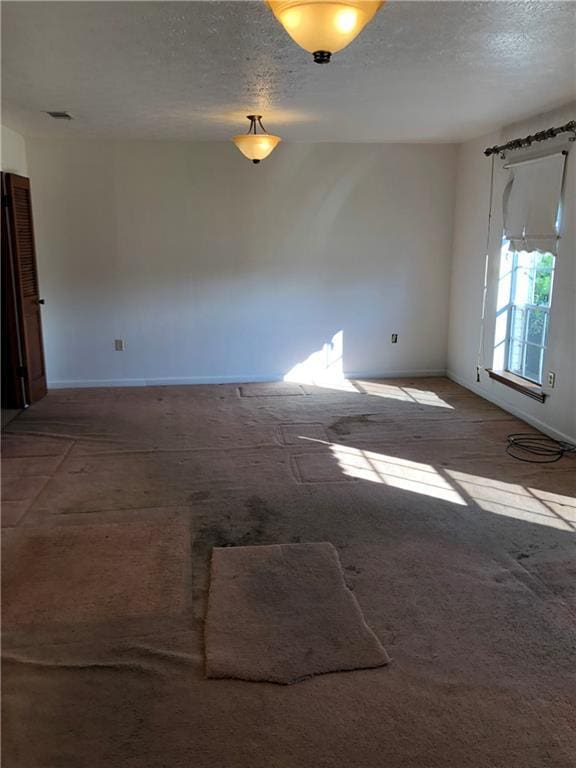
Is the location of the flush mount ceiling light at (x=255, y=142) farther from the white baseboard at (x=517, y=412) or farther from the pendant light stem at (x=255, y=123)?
the white baseboard at (x=517, y=412)

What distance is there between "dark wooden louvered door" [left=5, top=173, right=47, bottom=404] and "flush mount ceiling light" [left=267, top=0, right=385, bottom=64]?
159 inches

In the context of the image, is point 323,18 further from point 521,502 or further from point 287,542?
point 521,502

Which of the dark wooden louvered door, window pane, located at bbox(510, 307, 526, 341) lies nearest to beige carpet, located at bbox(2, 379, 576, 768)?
the dark wooden louvered door

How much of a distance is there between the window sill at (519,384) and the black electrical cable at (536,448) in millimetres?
321

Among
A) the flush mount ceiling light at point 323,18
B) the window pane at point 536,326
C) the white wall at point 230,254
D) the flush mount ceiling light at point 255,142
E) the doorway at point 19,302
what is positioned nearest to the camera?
the flush mount ceiling light at point 323,18

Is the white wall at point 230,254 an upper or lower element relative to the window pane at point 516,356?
upper

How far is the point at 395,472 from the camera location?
404 cm

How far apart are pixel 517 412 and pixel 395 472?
68.9 inches

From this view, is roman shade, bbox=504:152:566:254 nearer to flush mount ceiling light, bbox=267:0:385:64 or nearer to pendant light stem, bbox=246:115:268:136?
pendant light stem, bbox=246:115:268:136

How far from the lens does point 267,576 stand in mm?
2783

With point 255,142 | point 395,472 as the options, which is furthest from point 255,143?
point 395,472

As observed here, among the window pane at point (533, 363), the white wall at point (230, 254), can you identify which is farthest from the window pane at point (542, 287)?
the white wall at point (230, 254)

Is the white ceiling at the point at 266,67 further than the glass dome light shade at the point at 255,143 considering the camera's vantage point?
No

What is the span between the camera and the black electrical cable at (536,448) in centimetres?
426
